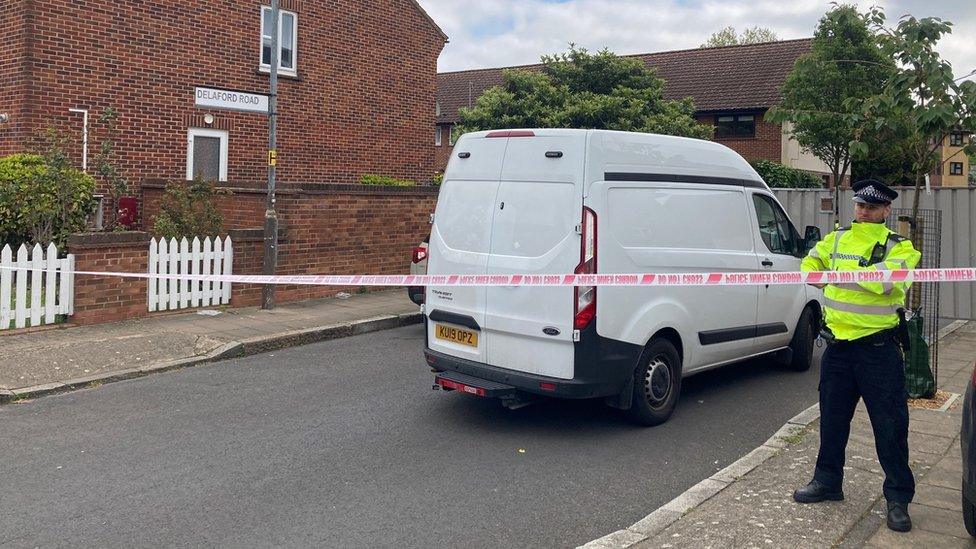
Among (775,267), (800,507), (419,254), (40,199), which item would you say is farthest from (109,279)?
(800,507)

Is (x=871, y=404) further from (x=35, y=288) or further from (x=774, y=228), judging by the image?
(x=35, y=288)

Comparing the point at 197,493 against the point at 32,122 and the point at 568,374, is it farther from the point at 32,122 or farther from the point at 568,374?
the point at 32,122

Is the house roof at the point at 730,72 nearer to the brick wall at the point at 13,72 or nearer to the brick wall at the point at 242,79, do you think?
the brick wall at the point at 242,79

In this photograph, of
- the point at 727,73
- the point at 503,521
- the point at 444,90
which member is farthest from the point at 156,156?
the point at 444,90

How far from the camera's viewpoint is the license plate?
6.70 m

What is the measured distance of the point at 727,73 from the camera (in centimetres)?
3322

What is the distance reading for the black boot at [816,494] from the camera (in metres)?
4.95

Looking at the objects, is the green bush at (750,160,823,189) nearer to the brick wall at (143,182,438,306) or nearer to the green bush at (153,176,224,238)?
the brick wall at (143,182,438,306)

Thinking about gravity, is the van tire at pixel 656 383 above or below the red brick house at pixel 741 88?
below

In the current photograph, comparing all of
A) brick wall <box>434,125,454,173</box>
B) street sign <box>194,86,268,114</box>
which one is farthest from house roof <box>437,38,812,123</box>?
street sign <box>194,86,268,114</box>

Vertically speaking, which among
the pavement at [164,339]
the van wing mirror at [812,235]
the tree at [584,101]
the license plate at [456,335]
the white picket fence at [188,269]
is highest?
the tree at [584,101]

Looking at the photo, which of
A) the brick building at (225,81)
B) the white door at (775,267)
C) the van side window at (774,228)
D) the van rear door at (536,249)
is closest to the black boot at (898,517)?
the van rear door at (536,249)

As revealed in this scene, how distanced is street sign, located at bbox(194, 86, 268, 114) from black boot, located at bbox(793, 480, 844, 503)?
934 centimetres

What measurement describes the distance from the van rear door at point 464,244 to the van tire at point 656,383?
1.20 metres
